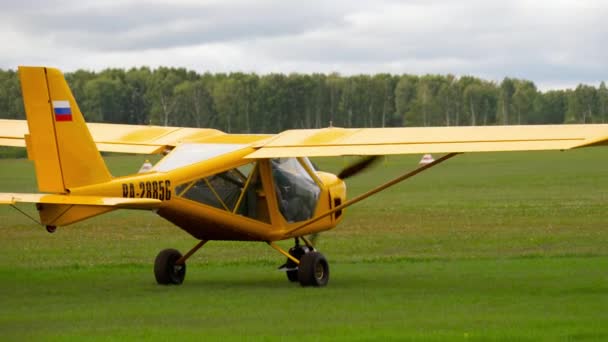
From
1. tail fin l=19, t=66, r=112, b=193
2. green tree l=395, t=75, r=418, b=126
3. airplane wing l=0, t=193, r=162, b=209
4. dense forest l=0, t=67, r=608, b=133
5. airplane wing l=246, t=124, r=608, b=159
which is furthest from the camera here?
green tree l=395, t=75, r=418, b=126

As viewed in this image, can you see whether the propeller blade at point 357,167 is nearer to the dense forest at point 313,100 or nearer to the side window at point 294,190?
the side window at point 294,190

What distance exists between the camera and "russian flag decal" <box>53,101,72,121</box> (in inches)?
576

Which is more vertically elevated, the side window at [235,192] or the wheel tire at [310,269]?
the side window at [235,192]

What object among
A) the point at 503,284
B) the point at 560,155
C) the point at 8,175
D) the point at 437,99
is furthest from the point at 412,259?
the point at 437,99

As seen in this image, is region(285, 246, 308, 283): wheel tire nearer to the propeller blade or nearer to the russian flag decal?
the propeller blade

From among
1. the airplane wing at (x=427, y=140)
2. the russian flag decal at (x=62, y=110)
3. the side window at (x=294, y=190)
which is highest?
the russian flag decal at (x=62, y=110)

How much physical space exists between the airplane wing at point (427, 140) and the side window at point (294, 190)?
1.29 ft

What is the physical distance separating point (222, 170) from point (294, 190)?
4.39 ft

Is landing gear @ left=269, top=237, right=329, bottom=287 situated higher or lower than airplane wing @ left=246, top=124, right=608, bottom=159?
lower

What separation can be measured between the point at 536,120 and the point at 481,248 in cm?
11969

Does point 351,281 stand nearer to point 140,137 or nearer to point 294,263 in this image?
point 294,263

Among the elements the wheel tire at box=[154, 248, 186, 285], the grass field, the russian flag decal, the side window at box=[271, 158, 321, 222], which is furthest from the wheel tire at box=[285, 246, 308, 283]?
the russian flag decal

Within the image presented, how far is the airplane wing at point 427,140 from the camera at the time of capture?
15469 millimetres

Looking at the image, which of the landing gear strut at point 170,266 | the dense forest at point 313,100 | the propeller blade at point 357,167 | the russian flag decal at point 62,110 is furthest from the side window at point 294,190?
the dense forest at point 313,100
